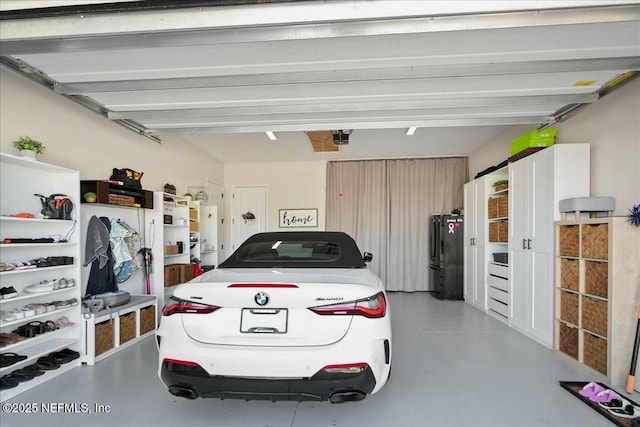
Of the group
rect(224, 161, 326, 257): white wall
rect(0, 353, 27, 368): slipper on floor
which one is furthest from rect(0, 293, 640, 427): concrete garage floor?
rect(224, 161, 326, 257): white wall

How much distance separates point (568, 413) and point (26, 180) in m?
4.38

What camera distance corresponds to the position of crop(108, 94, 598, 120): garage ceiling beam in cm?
328

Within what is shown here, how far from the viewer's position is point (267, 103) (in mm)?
3471

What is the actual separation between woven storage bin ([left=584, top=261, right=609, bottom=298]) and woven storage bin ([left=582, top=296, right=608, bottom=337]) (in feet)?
0.25

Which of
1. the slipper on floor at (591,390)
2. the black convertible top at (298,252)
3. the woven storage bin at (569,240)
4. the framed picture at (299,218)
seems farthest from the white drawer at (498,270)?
the framed picture at (299,218)

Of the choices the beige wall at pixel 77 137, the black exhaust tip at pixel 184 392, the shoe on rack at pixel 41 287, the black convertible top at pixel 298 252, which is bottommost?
the black exhaust tip at pixel 184 392

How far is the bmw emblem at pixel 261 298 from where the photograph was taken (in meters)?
1.72

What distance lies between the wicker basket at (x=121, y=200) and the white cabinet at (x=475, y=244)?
472 centimetres

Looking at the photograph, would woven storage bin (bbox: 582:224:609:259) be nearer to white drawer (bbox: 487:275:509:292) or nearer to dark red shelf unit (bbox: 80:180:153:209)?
white drawer (bbox: 487:275:509:292)

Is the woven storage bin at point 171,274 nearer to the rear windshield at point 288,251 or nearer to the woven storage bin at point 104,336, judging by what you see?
the woven storage bin at point 104,336

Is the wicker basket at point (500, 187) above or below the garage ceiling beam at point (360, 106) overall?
below

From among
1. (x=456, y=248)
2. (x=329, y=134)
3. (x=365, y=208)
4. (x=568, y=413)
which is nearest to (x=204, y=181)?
(x=329, y=134)

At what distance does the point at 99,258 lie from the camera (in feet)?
11.4

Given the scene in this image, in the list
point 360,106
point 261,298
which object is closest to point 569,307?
point 360,106
